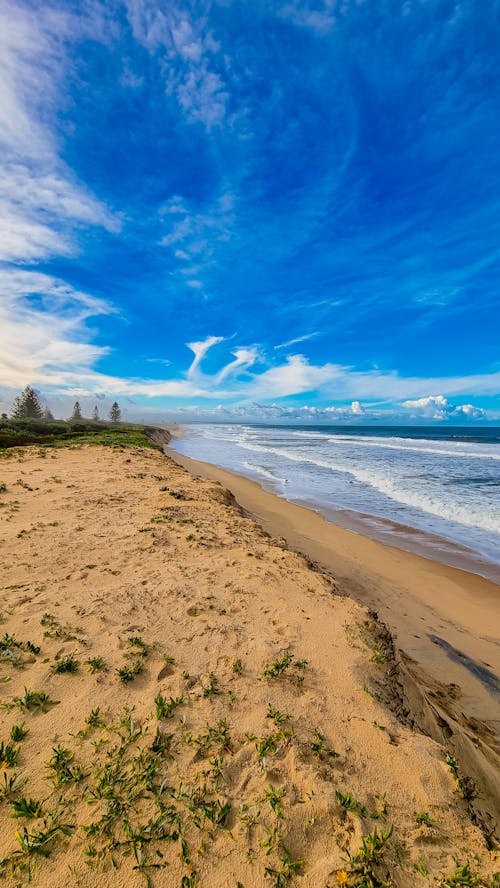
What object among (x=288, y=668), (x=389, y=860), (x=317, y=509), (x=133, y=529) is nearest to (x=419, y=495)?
(x=317, y=509)

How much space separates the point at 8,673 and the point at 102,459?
14996mm

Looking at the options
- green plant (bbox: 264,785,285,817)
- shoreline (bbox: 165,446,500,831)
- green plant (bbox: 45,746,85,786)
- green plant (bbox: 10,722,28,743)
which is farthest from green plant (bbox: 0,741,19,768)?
shoreline (bbox: 165,446,500,831)

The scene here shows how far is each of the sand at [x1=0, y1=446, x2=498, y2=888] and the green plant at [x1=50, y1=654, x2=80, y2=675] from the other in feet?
0.14


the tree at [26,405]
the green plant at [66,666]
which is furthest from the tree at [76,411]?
the green plant at [66,666]

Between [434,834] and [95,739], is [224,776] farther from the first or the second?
[434,834]

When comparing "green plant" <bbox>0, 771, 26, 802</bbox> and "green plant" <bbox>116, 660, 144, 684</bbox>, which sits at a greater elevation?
"green plant" <bbox>0, 771, 26, 802</bbox>

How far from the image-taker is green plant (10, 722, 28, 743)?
2.78 metres

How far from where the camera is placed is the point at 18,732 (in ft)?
9.22

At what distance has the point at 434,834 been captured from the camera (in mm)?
2418

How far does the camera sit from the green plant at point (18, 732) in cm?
278

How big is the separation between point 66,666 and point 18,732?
767 mm

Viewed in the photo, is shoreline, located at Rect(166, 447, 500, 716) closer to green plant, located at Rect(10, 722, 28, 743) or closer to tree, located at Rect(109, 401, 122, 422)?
green plant, located at Rect(10, 722, 28, 743)

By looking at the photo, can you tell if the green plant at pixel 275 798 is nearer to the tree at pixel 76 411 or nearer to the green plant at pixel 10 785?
the green plant at pixel 10 785

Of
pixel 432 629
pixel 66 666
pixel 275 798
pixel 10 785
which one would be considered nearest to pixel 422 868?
pixel 275 798
